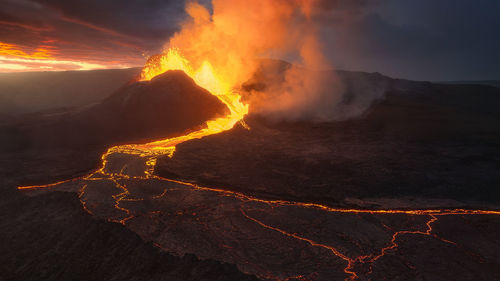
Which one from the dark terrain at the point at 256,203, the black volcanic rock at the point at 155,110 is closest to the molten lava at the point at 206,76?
the black volcanic rock at the point at 155,110

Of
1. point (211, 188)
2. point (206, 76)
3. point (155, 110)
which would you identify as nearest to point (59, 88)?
point (206, 76)

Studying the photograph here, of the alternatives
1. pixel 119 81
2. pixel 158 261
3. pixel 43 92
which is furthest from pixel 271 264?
pixel 119 81

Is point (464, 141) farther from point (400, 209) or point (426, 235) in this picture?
point (426, 235)

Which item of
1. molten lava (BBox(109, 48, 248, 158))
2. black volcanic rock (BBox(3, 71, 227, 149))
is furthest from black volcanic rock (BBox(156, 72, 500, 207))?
black volcanic rock (BBox(3, 71, 227, 149))

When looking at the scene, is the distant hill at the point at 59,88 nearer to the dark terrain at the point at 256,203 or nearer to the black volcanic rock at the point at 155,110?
the black volcanic rock at the point at 155,110

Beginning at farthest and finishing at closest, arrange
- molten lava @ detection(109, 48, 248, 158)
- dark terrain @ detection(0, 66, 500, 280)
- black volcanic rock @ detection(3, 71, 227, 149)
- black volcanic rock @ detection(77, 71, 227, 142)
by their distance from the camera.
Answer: molten lava @ detection(109, 48, 248, 158) → black volcanic rock @ detection(77, 71, 227, 142) → black volcanic rock @ detection(3, 71, 227, 149) → dark terrain @ detection(0, 66, 500, 280)

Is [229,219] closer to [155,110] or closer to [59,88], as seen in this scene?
[155,110]

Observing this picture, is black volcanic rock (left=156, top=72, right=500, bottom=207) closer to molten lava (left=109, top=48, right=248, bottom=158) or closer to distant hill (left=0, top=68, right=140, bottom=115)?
molten lava (left=109, top=48, right=248, bottom=158)

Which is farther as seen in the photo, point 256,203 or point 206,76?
point 206,76
